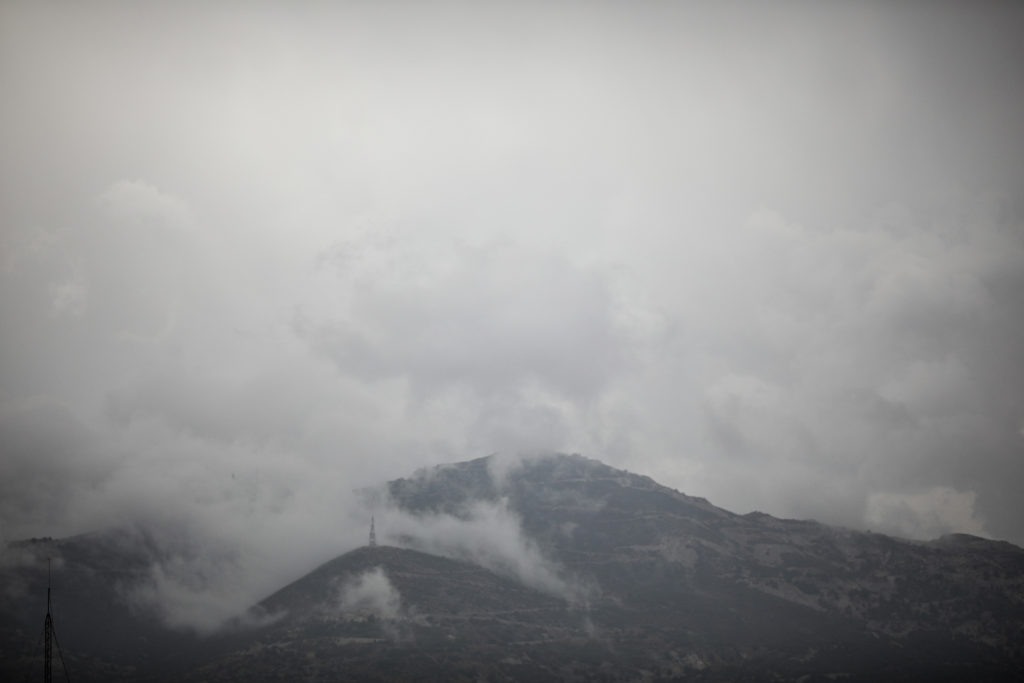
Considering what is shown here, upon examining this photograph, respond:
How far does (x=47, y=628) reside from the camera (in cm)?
16288
